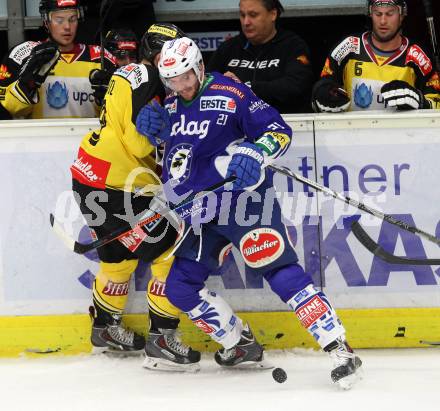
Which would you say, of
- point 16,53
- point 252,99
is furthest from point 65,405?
point 16,53

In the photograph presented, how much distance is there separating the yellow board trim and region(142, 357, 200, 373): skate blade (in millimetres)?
254

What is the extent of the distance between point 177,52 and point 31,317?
1.50 metres

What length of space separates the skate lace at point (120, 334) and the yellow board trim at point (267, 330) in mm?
89

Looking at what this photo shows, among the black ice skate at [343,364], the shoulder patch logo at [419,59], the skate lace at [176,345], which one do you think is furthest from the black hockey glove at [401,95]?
the skate lace at [176,345]

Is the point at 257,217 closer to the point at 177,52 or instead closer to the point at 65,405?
the point at 177,52

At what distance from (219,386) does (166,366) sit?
1.18 feet

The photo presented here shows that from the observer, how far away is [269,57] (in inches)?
203

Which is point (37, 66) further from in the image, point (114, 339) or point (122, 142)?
point (114, 339)

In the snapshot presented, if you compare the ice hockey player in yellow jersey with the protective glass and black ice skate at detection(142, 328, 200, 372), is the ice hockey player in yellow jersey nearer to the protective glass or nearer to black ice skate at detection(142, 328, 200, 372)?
black ice skate at detection(142, 328, 200, 372)

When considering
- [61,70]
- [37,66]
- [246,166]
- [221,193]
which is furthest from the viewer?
[61,70]

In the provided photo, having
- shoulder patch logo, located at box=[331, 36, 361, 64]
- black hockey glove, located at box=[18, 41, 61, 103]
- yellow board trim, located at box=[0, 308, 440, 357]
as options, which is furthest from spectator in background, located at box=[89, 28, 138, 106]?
yellow board trim, located at box=[0, 308, 440, 357]

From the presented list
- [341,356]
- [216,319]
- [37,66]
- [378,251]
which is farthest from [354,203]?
[37,66]

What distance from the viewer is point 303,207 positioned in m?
4.79

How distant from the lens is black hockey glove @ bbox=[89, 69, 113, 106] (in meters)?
5.04
